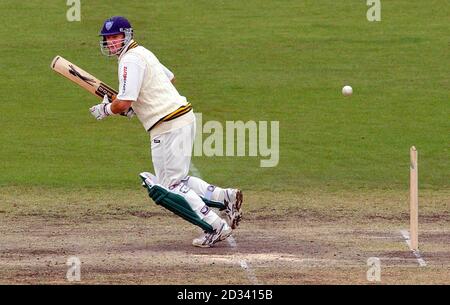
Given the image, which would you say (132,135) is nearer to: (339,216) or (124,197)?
(124,197)

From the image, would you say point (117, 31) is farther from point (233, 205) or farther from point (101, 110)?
point (233, 205)

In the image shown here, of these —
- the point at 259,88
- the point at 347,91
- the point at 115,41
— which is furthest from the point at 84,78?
the point at 259,88

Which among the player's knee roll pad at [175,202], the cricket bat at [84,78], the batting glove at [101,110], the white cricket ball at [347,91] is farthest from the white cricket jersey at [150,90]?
the white cricket ball at [347,91]

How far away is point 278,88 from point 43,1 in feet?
24.1

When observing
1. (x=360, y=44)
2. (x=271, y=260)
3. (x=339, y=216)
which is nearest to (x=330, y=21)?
(x=360, y=44)

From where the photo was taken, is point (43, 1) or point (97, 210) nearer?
point (97, 210)

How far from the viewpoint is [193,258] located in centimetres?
1241

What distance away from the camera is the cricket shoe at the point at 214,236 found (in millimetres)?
12906

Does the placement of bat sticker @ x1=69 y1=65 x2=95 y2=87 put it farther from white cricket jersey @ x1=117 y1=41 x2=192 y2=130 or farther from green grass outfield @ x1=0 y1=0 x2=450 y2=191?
green grass outfield @ x1=0 y1=0 x2=450 y2=191

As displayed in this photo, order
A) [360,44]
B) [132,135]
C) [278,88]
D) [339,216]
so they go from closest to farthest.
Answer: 1. [339,216]
2. [132,135]
3. [278,88]
4. [360,44]

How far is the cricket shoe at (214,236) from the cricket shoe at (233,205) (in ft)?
1.12

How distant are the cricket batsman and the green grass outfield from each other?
15.5ft

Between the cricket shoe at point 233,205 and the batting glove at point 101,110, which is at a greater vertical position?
the batting glove at point 101,110

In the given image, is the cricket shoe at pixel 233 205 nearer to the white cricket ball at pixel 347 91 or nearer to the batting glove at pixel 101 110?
the batting glove at pixel 101 110
